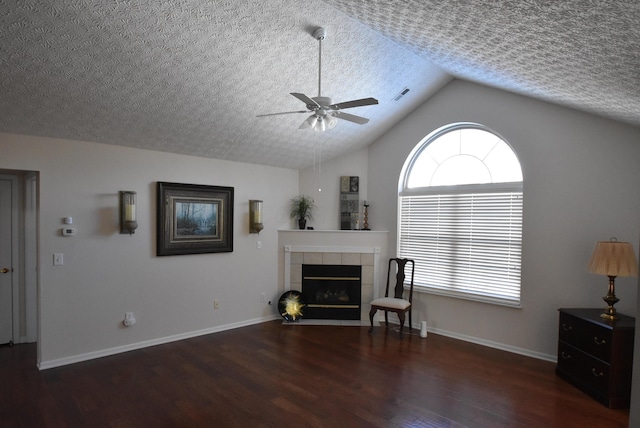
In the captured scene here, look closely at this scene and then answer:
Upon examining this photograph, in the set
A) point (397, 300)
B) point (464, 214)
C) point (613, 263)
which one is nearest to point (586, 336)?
point (613, 263)

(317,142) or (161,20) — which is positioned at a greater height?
(161,20)

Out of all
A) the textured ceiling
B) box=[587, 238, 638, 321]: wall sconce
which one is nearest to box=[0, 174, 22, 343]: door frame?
the textured ceiling

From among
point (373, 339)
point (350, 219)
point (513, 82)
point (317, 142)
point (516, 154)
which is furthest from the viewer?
point (350, 219)

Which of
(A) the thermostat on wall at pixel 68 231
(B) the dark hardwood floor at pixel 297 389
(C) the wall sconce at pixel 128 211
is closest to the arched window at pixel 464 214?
(B) the dark hardwood floor at pixel 297 389

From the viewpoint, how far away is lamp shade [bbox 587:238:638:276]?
3.22 m

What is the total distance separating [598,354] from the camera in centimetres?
318

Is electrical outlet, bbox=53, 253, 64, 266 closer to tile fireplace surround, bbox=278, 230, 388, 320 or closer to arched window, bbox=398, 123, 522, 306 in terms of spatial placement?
tile fireplace surround, bbox=278, 230, 388, 320

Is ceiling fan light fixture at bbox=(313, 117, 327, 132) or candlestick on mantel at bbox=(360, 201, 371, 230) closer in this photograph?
ceiling fan light fixture at bbox=(313, 117, 327, 132)

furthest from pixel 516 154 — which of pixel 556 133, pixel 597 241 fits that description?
pixel 597 241

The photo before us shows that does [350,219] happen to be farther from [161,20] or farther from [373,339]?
[161,20]

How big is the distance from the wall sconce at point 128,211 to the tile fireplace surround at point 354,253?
7.76 feet

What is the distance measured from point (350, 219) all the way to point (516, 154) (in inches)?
97.0

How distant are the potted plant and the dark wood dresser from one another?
3.55 meters

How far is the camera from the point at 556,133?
3963 millimetres
